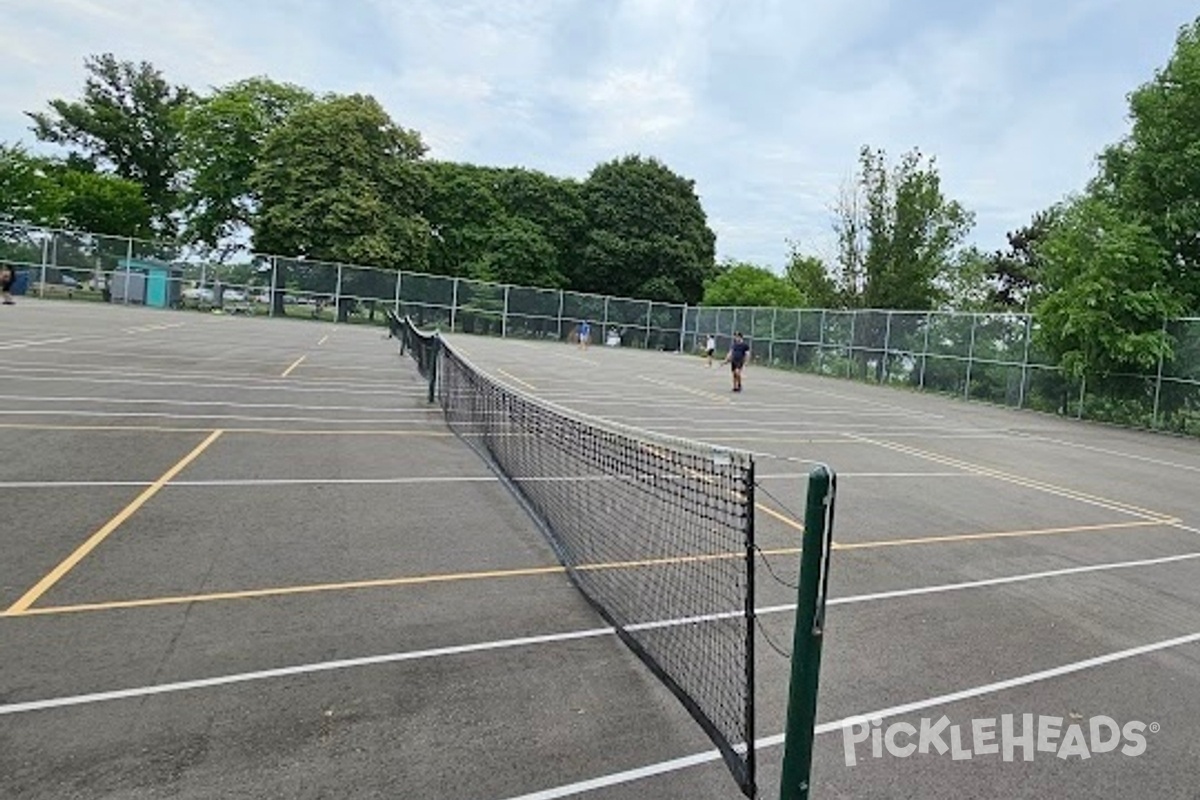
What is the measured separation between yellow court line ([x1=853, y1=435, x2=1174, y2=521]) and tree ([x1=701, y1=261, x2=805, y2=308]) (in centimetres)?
4006

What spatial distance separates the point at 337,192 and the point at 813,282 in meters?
33.6

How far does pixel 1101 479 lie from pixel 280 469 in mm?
12993

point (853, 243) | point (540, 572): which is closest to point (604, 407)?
point (540, 572)

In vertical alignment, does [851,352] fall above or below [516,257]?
below

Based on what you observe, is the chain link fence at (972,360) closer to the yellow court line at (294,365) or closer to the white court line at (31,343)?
the yellow court line at (294,365)

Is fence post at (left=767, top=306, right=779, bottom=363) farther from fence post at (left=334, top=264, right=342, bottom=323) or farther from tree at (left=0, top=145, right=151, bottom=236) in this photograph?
tree at (left=0, top=145, right=151, bottom=236)

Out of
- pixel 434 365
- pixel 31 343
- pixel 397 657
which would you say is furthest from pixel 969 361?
pixel 31 343

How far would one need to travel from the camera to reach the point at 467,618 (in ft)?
16.0

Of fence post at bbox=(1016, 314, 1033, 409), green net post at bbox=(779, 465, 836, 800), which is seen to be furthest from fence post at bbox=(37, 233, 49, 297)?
green net post at bbox=(779, 465, 836, 800)

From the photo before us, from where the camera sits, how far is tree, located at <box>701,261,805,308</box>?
177ft

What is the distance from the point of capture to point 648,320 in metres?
53.6

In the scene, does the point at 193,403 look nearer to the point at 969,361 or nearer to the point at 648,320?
the point at 969,361

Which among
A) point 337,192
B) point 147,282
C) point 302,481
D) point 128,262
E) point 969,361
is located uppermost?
point 337,192

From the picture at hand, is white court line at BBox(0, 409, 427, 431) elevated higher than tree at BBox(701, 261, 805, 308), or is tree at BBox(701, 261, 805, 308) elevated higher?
tree at BBox(701, 261, 805, 308)
